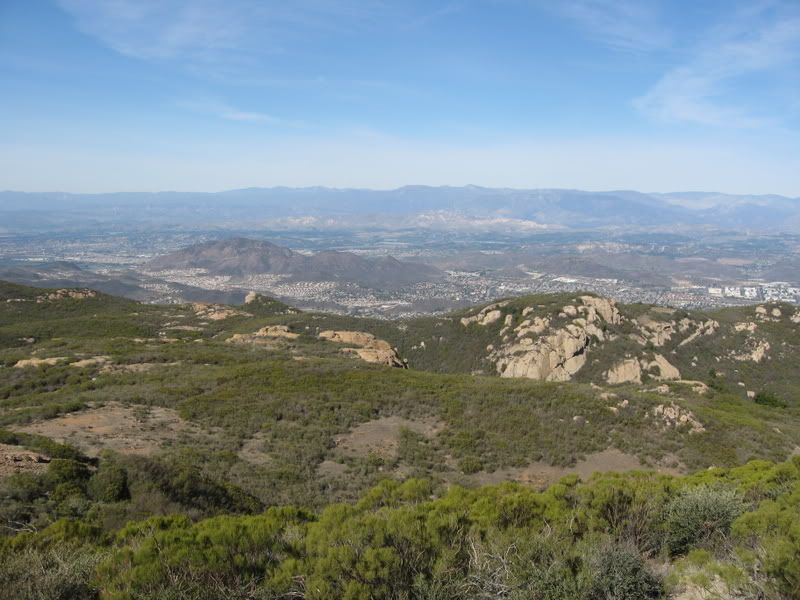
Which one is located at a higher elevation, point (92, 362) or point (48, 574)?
point (48, 574)

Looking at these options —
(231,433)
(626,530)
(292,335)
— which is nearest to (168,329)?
(292,335)

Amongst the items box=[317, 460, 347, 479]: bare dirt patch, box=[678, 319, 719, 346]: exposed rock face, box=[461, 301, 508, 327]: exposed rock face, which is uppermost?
box=[317, 460, 347, 479]: bare dirt patch

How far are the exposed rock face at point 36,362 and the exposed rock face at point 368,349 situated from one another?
20.4 m

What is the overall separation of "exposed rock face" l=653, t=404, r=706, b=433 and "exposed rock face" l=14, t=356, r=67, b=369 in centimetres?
3665

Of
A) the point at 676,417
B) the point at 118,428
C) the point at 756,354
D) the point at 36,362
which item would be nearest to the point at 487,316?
the point at 756,354

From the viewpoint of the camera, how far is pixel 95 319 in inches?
2237

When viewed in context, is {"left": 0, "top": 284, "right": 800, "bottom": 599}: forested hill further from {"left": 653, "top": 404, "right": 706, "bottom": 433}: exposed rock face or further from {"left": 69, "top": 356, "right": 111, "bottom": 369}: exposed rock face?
{"left": 69, "top": 356, "right": 111, "bottom": 369}: exposed rock face

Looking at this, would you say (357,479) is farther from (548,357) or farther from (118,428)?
(548,357)

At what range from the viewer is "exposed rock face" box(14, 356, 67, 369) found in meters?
30.6

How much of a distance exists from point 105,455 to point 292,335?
113 ft

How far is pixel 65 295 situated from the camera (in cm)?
7300

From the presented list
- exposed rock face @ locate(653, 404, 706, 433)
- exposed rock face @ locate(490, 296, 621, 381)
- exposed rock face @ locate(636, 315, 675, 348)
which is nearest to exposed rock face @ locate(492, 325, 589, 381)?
exposed rock face @ locate(490, 296, 621, 381)

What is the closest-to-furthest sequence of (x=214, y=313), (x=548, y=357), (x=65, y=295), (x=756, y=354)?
(x=548, y=357) → (x=214, y=313) → (x=756, y=354) → (x=65, y=295)

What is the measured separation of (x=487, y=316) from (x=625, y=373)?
70.5 ft
